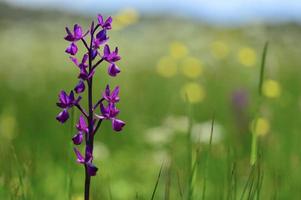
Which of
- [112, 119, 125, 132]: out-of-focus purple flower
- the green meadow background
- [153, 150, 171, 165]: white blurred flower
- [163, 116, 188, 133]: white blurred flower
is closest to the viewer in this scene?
[112, 119, 125, 132]: out-of-focus purple flower

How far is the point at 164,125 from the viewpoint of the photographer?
4.17 m

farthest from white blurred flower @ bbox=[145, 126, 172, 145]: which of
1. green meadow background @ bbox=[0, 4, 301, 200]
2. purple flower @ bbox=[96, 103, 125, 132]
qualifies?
purple flower @ bbox=[96, 103, 125, 132]

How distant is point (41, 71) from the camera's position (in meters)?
7.77

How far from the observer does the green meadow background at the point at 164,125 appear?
182 cm

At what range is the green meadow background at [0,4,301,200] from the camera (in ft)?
5.96

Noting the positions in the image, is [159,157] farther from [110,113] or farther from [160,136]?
[110,113]

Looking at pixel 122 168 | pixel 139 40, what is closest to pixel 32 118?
pixel 122 168

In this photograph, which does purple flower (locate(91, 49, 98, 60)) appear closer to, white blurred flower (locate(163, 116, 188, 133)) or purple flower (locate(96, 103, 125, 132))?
purple flower (locate(96, 103, 125, 132))

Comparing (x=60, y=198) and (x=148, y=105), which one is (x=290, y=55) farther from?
(x=60, y=198)

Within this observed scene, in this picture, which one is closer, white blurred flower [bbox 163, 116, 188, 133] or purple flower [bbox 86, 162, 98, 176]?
purple flower [bbox 86, 162, 98, 176]

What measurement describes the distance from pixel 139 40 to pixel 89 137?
1224cm

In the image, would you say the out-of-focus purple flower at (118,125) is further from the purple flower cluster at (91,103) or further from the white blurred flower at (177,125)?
the white blurred flower at (177,125)

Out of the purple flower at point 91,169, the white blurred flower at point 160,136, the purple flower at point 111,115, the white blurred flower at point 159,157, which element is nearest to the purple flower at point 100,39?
the purple flower at point 111,115

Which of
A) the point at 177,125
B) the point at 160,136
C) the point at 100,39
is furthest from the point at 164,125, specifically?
the point at 100,39
